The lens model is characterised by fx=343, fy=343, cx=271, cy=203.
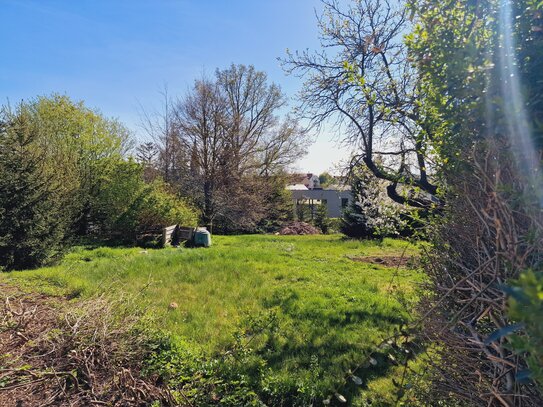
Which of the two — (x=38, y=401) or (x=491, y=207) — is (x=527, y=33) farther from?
(x=38, y=401)

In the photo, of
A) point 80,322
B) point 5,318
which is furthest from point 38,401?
point 5,318

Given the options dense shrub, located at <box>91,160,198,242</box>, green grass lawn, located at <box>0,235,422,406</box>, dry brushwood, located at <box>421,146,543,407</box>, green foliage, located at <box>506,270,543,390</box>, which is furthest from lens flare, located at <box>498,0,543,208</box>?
dense shrub, located at <box>91,160,198,242</box>

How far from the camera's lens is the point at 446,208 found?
234cm

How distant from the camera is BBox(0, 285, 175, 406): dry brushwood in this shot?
2.56 m

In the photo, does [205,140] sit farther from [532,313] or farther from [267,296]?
[532,313]

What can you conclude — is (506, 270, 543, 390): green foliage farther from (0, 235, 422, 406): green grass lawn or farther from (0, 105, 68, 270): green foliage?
(0, 105, 68, 270): green foliage

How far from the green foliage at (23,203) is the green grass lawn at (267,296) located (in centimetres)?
78

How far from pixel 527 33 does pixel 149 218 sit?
12769mm

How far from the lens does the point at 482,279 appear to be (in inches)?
68.3

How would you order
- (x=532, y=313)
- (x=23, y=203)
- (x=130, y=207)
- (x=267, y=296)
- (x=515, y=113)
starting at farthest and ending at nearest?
(x=130, y=207) < (x=23, y=203) < (x=267, y=296) < (x=515, y=113) < (x=532, y=313)

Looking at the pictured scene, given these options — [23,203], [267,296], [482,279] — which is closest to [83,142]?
[23,203]

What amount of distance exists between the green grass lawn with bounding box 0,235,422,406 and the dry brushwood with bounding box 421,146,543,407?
0.42 meters

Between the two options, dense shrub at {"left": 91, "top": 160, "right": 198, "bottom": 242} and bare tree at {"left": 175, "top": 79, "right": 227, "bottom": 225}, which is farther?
bare tree at {"left": 175, "top": 79, "right": 227, "bottom": 225}

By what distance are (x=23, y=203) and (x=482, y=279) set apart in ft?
28.4
